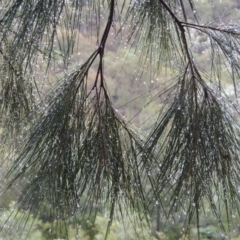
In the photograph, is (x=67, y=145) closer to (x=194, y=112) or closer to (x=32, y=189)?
(x=32, y=189)

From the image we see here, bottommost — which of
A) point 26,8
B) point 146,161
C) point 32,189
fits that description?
point 32,189

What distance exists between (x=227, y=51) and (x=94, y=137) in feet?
0.91

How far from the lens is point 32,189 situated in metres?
0.66

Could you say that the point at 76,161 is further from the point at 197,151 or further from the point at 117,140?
the point at 197,151

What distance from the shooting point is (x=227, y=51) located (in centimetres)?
70

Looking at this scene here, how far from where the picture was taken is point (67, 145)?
2.22ft

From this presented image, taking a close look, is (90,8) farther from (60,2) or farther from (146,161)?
(146,161)

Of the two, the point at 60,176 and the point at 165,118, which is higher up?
the point at 165,118

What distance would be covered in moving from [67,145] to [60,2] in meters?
0.24

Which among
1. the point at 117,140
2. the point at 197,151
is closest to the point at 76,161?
the point at 117,140

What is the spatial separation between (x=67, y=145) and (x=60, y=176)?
2.1 inches

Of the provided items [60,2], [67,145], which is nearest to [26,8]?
[60,2]

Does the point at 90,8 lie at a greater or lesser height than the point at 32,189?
greater

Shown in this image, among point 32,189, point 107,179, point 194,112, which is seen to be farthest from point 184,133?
point 32,189
